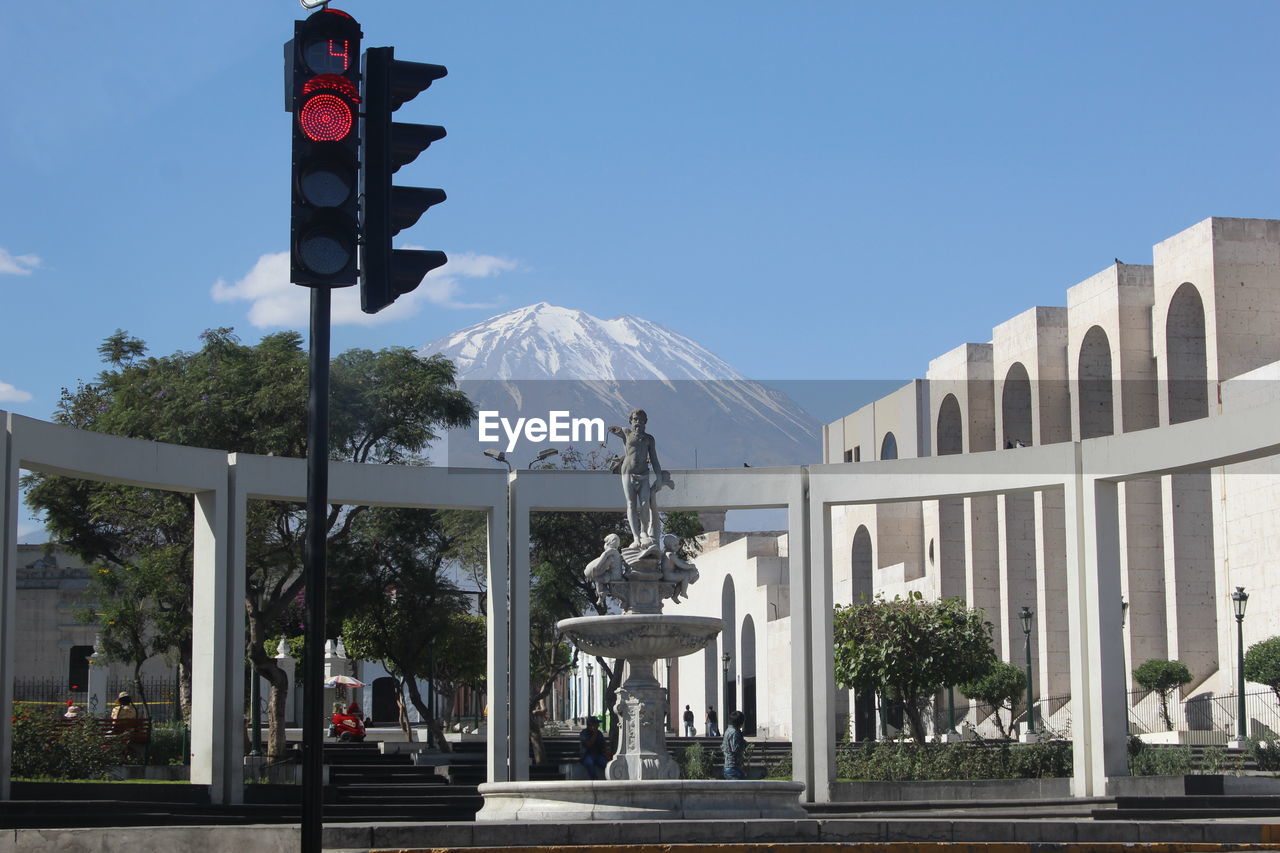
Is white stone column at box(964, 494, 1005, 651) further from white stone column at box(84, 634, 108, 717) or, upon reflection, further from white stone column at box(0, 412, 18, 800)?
white stone column at box(0, 412, 18, 800)

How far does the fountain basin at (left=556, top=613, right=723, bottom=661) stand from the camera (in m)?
15.8

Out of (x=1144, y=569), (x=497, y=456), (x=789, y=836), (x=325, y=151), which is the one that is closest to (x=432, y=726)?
(x=497, y=456)

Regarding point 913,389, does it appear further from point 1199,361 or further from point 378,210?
point 378,210

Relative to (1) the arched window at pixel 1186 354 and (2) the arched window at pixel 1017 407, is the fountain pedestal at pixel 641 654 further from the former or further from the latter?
(2) the arched window at pixel 1017 407

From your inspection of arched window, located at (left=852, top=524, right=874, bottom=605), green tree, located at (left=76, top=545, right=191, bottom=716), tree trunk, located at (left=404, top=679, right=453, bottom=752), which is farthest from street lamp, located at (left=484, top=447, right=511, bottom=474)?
arched window, located at (left=852, top=524, right=874, bottom=605)

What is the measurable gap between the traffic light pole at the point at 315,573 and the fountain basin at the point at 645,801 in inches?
286

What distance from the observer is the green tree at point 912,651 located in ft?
102

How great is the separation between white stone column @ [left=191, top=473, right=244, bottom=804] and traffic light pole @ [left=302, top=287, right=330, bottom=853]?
14715 mm

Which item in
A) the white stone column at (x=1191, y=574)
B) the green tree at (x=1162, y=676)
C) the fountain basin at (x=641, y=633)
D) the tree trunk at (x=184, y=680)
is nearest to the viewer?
the fountain basin at (x=641, y=633)

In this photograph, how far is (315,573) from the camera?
22.6 ft

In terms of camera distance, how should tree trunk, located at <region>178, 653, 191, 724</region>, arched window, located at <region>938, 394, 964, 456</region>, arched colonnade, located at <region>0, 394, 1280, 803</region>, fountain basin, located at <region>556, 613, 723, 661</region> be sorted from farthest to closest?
arched window, located at <region>938, 394, 964, 456</region> → tree trunk, located at <region>178, 653, 191, 724</region> → arched colonnade, located at <region>0, 394, 1280, 803</region> → fountain basin, located at <region>556, 613, 723, 661</region>

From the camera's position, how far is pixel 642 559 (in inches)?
657

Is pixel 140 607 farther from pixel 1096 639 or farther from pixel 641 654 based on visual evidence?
pixel 1096 639

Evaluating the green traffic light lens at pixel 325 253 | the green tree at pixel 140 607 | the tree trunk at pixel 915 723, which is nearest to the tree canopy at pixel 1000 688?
the tree trunk at pixel 915 723
